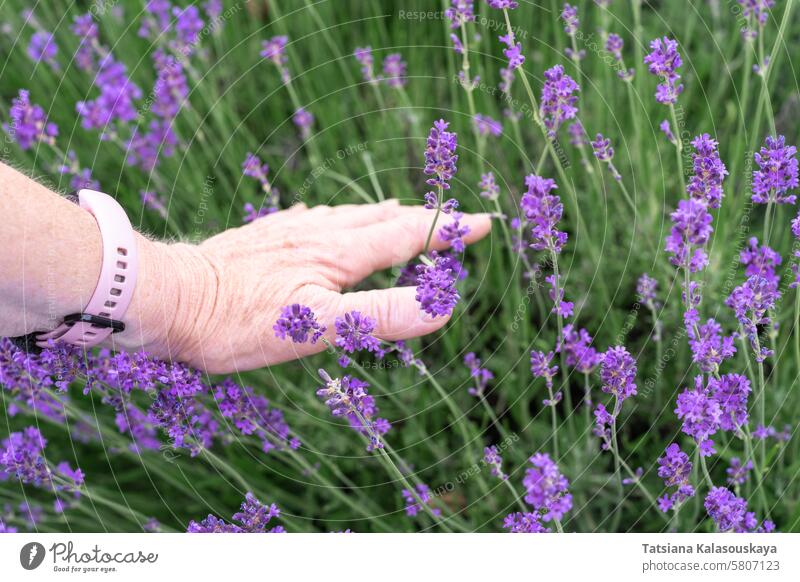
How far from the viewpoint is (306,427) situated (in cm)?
227

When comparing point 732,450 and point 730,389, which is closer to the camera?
point 730,389

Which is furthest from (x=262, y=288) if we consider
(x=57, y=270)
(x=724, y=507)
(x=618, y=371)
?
(x=724, y=507)

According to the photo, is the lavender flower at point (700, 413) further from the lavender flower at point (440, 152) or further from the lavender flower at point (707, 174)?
the lavender flower at point (440, 152)

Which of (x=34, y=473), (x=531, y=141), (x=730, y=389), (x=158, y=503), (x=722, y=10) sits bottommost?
(x=158, y=503)

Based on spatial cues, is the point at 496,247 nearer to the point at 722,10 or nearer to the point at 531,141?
the point at 531,141

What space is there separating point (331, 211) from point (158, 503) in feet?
3.45

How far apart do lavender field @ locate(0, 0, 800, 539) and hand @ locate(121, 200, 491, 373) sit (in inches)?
2.3

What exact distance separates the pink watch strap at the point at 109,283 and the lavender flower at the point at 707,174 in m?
1.17

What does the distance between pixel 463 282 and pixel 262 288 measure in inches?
30.9

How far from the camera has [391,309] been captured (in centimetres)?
160

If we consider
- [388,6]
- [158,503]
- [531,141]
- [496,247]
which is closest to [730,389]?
[496,247]

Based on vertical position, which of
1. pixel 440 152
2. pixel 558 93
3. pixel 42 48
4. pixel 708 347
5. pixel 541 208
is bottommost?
pixel 708 347
